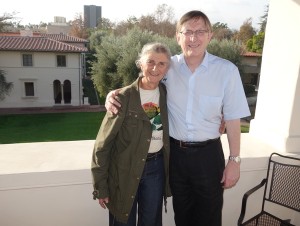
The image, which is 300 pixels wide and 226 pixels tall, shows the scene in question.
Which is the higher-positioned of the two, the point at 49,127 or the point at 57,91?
the point at 57,91

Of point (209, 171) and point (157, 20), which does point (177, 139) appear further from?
point (157, 20)

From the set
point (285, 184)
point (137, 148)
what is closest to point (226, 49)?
point (285, 184)

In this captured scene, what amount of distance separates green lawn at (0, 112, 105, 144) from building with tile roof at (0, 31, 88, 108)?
219 cm

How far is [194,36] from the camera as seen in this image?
1616 millimetres

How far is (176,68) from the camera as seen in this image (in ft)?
5.81

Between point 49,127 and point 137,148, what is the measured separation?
16.3 m

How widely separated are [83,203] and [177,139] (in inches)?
37.0

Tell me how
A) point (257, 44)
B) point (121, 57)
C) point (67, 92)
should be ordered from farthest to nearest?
1. point (257, 44)
2. point (67, 92)
3. point (121, 57)

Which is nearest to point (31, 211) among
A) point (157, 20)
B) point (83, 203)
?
point (83, 203)

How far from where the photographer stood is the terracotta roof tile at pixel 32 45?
63.7ft

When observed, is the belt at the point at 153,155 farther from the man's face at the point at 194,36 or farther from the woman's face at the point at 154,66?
the man's face at the point at 194,36

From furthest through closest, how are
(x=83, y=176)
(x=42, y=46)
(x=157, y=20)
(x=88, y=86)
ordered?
(x=157, y=20) → (x=88, y=86) → (x=42, y=46) → (x=83, y=176)

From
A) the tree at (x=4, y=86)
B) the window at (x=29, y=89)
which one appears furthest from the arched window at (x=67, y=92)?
the tree at (x=4, y=86)

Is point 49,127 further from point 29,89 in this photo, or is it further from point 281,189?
point 281,189
